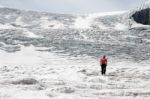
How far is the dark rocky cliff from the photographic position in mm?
86562

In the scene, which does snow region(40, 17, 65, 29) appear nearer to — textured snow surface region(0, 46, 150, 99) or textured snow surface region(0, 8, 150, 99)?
textured snow surface region(0, 8, 150, 99)

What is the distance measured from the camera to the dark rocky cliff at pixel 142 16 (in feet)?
284

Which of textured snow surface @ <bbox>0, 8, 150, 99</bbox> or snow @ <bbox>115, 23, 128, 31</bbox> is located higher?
snow @ <bbox>115, 23, 128, 31</bbox>

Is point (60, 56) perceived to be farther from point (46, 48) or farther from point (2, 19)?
point (2, 19)

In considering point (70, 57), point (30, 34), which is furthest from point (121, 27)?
point (70, 57)

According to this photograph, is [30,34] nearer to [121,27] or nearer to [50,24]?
[50,24]

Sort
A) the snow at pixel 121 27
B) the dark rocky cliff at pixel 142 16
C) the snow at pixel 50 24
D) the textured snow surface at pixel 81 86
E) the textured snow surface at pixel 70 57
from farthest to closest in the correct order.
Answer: the dark rocky cliff at pixel 142 16
the snow at pixel 121 27
the snow at pixel 50 24
the textured snow surface at pixel 70 57
the textured snow surface at pixel 81 86

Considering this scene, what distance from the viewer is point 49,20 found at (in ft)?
284

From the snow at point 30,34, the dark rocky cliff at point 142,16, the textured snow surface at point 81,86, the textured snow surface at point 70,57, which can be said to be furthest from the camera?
the dark rocky cliff at point 142,16

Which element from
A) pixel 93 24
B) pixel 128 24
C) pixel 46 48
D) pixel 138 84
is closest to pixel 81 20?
pixel 93 24

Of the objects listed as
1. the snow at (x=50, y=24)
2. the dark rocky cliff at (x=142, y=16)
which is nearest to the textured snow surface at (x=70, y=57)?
the snow at (x=50, y=24)

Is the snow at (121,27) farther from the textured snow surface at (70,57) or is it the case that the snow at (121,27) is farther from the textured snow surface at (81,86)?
the textured snow surface at (81,86)

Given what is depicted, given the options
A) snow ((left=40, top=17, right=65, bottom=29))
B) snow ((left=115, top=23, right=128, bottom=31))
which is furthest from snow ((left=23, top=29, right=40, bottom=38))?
snow ((left=115, top=23, right=128, bottom=31))

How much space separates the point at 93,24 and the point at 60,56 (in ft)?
131
